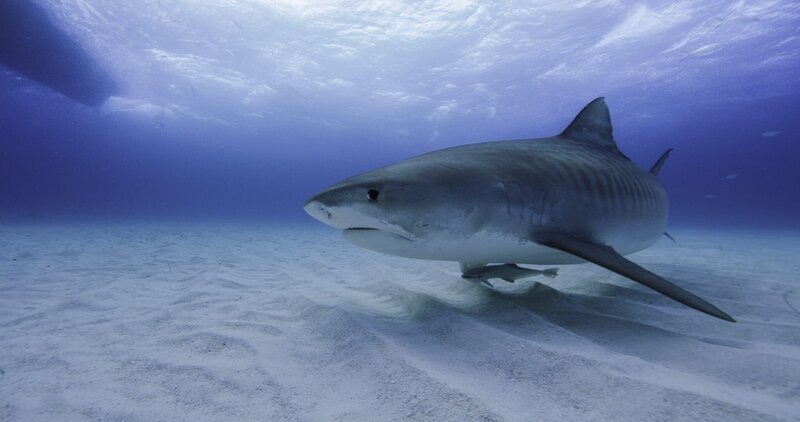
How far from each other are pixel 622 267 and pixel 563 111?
4027 cm

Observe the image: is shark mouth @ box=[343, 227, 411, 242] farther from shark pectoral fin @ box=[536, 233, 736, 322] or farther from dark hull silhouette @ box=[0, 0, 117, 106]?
dark hull silhouette @ box=[0, 0, 117, 106]

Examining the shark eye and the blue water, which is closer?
the shark eye

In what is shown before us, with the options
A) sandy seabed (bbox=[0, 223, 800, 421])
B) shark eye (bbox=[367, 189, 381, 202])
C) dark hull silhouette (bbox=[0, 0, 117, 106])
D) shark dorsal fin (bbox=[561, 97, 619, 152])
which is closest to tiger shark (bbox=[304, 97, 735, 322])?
shark eye (bbox=[367, 189, 381, 202])

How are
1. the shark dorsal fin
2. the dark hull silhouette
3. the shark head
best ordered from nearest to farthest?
1. the shark head
2. the shark dorsal fin
3. the dark hull silhouette

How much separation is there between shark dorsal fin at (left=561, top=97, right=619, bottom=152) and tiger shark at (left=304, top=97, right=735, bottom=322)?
1.73 ft

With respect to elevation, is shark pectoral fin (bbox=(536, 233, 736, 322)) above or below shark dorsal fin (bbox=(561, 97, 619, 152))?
below

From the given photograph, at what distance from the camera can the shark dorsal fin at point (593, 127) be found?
12.8 ft

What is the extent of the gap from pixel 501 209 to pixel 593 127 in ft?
7.76

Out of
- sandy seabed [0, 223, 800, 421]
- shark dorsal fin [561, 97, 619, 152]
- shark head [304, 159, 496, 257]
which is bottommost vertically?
sandy seabed [0, 223, 800, 421]

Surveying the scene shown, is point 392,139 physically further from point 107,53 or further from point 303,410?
point 303,410

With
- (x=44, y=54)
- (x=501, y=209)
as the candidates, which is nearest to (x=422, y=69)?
(x=44, y=54)

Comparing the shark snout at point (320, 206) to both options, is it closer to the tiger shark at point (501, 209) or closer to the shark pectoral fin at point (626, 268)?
the tiger shark at point (501, 209)

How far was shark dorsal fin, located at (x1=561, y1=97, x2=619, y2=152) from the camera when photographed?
3.89 meters

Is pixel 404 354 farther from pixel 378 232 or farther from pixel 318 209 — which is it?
pixel 318 209
